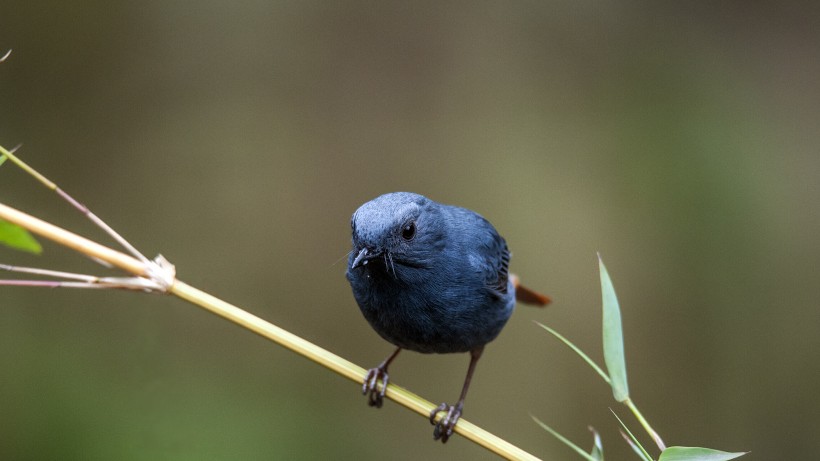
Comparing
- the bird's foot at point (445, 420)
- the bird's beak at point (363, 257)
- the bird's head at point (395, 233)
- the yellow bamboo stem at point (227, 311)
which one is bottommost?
the bird's foot at point (445, 420)

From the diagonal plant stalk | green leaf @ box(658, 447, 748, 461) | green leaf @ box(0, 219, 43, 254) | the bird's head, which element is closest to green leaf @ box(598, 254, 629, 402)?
green leaf @ box(658, 447, 748, 461)

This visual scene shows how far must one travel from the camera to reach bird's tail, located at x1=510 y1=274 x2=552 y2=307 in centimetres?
398

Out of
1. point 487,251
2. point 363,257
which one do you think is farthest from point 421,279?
point 487,251

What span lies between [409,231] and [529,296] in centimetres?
138

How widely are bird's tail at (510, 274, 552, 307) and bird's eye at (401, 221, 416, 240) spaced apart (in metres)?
1.15

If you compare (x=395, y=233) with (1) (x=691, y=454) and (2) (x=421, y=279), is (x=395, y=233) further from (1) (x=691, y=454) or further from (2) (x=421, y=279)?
(1) (x=691, y=454)

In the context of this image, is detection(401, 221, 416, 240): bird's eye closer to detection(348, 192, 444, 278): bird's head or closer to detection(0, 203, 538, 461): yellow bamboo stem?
detection(348, 192, 444, 278): bird's head

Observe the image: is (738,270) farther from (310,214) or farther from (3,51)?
(3,51)

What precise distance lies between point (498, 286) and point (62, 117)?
3.51 meters

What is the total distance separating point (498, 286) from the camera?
341 centimetres

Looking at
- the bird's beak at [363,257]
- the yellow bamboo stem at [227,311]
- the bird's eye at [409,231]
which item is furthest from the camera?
the bird's eye at [409,231]

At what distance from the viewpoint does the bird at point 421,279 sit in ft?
8.88

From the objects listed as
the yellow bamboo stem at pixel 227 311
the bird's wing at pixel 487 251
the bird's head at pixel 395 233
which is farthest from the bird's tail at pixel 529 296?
the yellow bamboo stem at pixel 227 311

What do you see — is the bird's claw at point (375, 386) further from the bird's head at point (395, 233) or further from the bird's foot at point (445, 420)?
the bird's head at point (395, 233)
